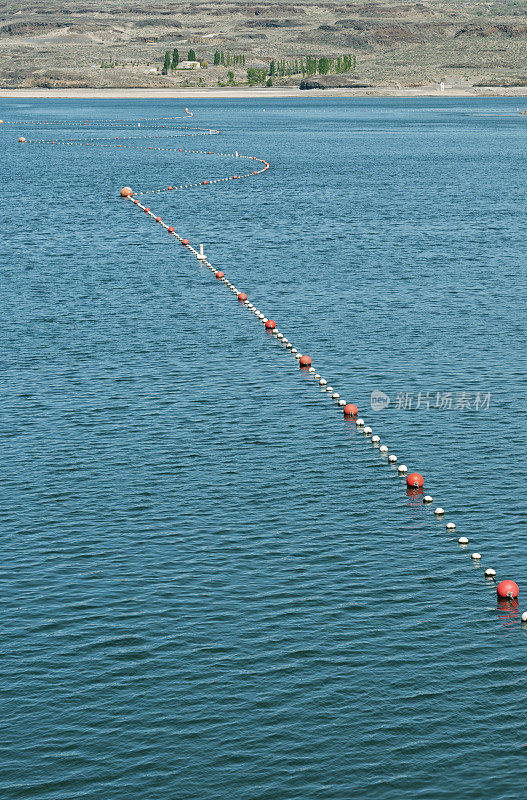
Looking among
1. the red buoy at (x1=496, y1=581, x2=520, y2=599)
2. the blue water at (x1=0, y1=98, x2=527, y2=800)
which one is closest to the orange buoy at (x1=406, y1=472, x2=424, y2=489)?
the blue water at (x1=0, y1=98, x2=527, y2=800)

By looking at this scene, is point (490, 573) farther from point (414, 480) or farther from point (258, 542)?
point (258, 542)

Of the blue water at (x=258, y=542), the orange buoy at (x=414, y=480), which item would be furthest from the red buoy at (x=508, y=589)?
the orange buoy at (x=414, y=480)

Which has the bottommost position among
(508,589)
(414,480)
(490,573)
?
(490,573)

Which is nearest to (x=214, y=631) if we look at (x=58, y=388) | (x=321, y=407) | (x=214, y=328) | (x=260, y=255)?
(x=321, y=407)

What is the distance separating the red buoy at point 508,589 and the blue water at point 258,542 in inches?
18.8

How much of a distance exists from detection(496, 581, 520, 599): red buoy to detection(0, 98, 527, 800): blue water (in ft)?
1.56

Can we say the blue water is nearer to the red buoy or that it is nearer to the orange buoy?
the red buoy

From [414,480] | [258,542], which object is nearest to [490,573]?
[414,480]

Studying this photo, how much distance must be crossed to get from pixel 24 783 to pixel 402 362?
4511 cm

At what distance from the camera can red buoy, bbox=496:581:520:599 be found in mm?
41531

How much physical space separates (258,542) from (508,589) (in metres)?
10.4

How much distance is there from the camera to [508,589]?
41.5 metres

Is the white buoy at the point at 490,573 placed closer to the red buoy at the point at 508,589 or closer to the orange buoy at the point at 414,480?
the red buoy at the point at 508,589

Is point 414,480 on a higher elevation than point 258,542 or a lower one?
higher
